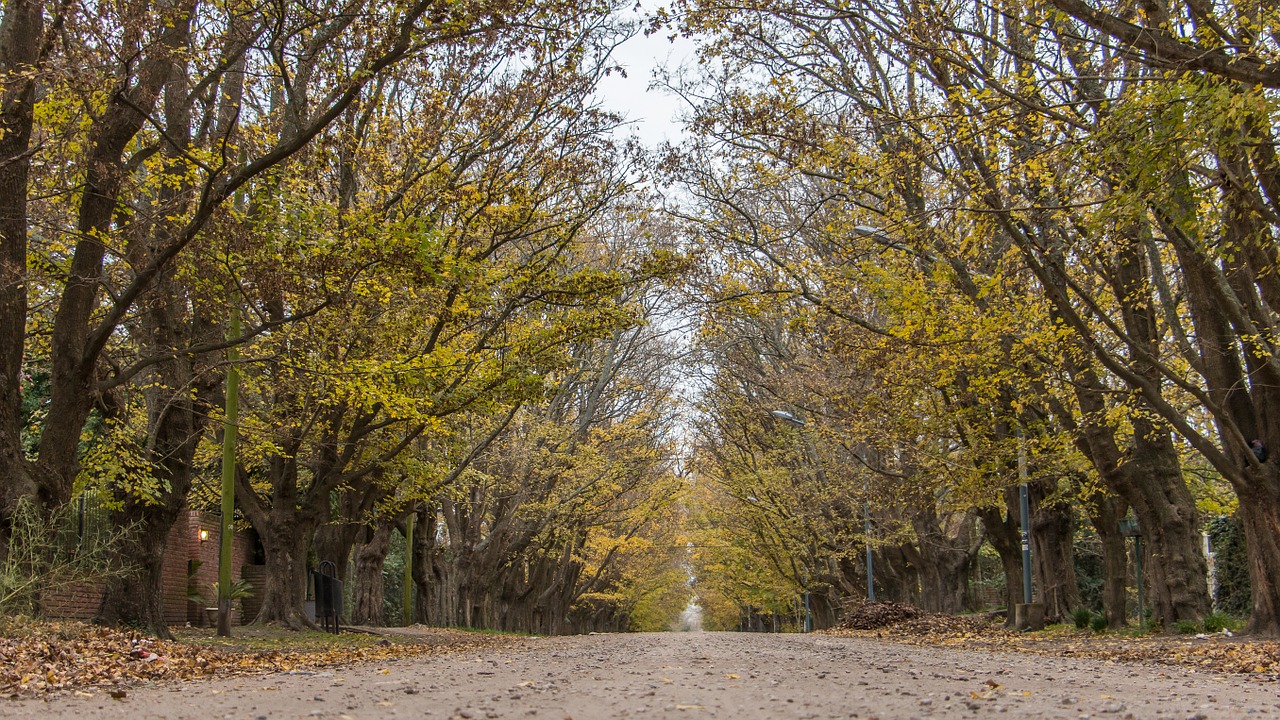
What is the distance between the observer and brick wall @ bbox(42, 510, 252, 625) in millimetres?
17562

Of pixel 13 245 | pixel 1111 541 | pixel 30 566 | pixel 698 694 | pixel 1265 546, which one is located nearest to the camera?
pixel 698 694

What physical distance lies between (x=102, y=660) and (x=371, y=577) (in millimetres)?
18550

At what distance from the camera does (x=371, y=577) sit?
26969 millimetres

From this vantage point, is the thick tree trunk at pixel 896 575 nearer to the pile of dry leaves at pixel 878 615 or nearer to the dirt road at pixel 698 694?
the pile of dry leaves at pixel 878 615

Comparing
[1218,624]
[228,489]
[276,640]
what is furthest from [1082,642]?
[228,489]

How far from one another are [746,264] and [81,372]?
34.7 feet

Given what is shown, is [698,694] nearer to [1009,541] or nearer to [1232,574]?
[1009,541]

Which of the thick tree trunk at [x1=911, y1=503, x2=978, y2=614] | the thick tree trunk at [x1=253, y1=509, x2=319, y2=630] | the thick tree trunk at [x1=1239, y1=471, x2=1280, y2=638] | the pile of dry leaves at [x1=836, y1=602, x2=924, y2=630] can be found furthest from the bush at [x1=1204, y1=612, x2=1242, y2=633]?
the thick tree trunk at [x1=253, y1=509, x2=319, y2=630]

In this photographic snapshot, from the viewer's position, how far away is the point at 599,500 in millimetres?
34750

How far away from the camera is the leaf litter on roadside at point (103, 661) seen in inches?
289

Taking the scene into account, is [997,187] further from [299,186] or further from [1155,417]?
[299,186]

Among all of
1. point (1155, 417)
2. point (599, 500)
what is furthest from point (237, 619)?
point (1155, 417)

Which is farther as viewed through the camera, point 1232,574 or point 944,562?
point 944,562

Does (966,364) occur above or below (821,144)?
below
